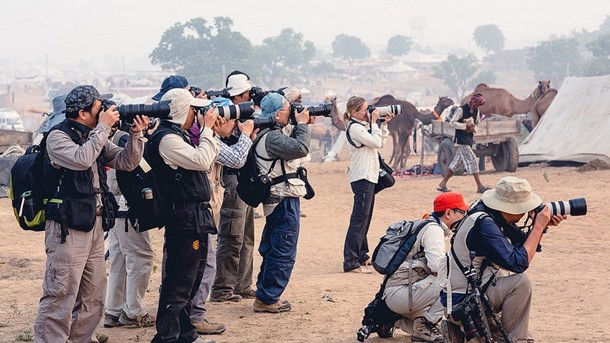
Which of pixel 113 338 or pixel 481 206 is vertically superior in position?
pixel 481 206

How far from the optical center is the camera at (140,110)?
20.9ft

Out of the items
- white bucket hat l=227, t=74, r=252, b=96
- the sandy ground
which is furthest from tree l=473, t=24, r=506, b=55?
white bucket hat l=227, t=74, r=252, b=96

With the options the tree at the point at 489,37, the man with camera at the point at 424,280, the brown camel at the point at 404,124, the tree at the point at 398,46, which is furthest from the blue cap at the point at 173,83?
the tree at the point at 398,46

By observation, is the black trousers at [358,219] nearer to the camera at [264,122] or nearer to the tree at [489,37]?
the camera at [264,122]

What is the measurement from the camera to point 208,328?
24.2 feet

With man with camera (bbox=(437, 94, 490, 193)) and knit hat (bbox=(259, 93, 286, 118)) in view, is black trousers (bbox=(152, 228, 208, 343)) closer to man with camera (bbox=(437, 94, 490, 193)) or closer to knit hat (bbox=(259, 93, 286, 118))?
knit hat (bbox=(259, 93, 286, 118))

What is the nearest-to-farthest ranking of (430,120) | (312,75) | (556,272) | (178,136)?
(178,136), (556,272), (430,120), (312,75)

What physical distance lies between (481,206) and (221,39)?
90307 millimetres

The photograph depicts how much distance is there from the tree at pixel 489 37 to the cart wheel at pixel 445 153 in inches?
5183

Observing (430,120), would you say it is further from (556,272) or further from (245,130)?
(245,130)

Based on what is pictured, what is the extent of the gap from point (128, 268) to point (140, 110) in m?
1.55

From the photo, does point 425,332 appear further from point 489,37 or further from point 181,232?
point 489,37

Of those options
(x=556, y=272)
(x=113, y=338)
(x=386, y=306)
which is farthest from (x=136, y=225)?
(x=556, y=272)

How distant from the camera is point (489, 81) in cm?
9619
